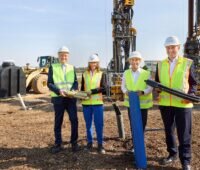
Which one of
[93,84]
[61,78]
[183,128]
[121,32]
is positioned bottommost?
[183,128]

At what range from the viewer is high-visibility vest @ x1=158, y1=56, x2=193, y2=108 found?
532 centimetres

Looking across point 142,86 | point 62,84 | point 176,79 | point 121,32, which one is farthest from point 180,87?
point 121,32

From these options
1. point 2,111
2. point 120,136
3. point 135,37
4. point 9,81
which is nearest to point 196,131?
point 120,136

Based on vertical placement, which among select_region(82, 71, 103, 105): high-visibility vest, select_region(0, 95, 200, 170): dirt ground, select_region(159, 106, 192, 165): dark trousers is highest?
select_region(82, 71, 103, 105): high-visibility vest

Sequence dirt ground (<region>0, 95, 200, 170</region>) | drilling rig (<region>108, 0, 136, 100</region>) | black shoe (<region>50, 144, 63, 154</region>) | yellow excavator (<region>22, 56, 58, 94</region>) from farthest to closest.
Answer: yellow excavator (<region>22, 56, 58, 94</region>), drilling rig (<region>108, 0, 136, 100</region>), black shoe (<region>50, 144, 63, 154</region>), dirt ground (<region>0, 95, 200, 170</region>)

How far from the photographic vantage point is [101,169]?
5.73 meters

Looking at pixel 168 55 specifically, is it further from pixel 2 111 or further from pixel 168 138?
pixel 2 111

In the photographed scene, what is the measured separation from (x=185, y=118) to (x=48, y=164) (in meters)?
2.40

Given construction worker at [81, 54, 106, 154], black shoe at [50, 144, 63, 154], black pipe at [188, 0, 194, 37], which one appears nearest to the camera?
construction worker at [81, 54, 106, 154]

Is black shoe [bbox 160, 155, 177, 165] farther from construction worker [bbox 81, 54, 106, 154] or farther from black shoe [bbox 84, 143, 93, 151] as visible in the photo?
black shoe [bbox 84, 143, 93, 151]

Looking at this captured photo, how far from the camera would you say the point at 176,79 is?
5387 mm

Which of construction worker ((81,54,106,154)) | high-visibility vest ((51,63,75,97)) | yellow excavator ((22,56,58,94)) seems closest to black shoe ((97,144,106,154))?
construction worker ((81,54,106,154))

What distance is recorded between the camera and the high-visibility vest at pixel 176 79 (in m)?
5.32

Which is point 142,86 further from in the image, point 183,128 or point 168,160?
point 168,160
